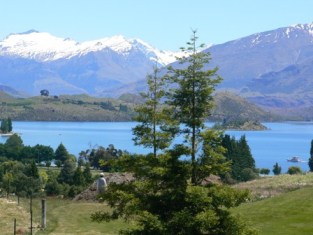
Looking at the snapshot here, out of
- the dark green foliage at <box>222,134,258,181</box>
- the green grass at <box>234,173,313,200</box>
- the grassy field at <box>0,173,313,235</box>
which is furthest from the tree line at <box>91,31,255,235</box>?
the dark green foliage at <box>222,134,258,181</box>

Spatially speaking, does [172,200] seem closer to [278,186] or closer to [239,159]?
[278,186]

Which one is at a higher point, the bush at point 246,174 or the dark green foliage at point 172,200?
the dark green foliage at point 172,200

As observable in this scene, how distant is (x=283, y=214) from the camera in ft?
117

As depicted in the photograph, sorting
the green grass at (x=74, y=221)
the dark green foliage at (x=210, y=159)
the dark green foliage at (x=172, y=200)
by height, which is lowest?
the green grass at (x=74, y=221)

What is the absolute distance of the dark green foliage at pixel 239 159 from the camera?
9556 cm

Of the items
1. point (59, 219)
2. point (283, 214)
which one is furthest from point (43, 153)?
point (283, 214)

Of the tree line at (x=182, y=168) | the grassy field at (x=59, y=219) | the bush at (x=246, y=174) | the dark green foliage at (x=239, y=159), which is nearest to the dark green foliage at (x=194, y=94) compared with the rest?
the tree line at (x=182, y=168)

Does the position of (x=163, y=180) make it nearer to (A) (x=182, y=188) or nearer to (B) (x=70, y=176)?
(A) (x=182, y=188)

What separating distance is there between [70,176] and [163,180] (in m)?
71.6

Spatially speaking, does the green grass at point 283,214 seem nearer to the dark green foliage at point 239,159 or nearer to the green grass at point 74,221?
the green grass at point 74,221

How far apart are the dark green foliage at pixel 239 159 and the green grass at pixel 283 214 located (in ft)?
173

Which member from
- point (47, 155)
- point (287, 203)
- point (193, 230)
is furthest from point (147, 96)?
point (47, 155)

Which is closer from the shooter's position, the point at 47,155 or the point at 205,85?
the point at 205,85

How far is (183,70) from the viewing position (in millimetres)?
22719
